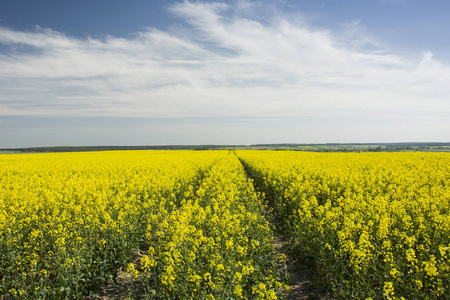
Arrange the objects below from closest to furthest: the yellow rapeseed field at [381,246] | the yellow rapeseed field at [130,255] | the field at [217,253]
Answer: the yellow rapeseed field at [381,246] < the field at [217,253] < the yellow rapeseed field at [130,255]

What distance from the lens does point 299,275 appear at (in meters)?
6.77

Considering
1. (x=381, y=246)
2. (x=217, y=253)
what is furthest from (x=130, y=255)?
(x=381, y=246)

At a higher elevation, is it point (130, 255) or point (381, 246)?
point (381, 246)

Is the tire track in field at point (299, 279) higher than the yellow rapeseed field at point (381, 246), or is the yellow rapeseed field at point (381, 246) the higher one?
the yellow rapeseed field at point (381, 246)

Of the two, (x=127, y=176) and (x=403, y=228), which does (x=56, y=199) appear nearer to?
(x=127, y=176)

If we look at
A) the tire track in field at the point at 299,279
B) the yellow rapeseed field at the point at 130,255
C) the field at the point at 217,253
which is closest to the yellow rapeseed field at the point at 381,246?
Result: the field at the point at 217,253

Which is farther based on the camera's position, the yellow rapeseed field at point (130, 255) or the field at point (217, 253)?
the yellow rapeseed field at point (130, 255)

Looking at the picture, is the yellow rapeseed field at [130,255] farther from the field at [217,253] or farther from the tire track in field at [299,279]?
the tire track in field at [299,279]

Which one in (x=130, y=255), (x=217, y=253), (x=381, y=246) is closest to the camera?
(x=217, y=253)

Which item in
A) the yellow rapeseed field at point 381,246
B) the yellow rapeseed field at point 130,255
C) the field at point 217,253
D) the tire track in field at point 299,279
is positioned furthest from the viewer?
the tire track in field at point 299,279

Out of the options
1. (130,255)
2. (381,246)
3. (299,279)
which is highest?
(381,246)

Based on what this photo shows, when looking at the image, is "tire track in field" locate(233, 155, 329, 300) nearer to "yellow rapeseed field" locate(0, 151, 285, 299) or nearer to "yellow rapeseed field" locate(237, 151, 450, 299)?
"yellow rapeseed field" locate(237, 151, 450, 299)

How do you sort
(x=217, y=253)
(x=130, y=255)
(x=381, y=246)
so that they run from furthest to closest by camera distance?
(x=130, y=255) < (x=381, y=246) < (x=217, y=253)

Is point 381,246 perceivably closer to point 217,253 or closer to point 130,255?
point 217,253
